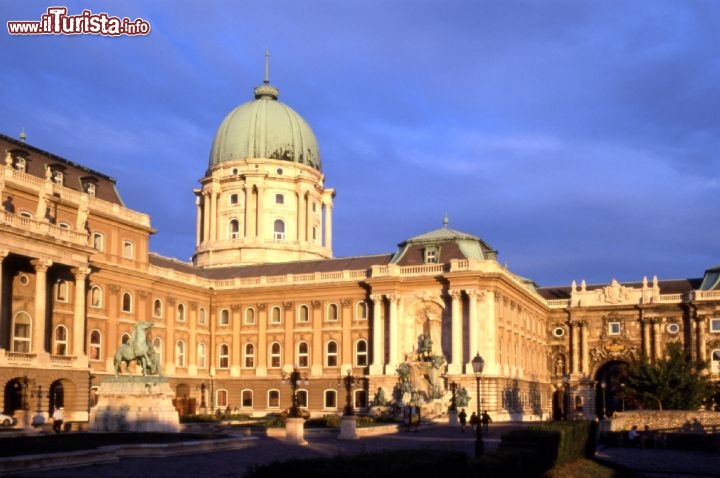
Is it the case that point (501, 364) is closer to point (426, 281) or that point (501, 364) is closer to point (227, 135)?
point (426, 281)

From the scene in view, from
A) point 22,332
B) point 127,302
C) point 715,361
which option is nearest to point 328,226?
point 127,302

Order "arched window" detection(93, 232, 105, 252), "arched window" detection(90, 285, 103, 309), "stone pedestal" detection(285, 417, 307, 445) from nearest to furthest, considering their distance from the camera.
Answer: "stone pedestal" detection(285, 417, 307, 445) → "arched window" detection(90, 285, 103, 309) → "arched window" detection(93, 232, 105, 252)

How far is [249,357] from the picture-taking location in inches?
3570

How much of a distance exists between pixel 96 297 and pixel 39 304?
12.4 m

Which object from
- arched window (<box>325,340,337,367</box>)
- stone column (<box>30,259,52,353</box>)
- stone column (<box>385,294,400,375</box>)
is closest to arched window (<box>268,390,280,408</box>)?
arched window (<box>325,340,337,367</box>)

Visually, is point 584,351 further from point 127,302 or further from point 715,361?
point 127,302

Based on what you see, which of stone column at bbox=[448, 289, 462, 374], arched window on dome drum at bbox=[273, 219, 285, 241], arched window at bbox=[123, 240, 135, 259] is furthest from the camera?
arched window on dome drum at bbox=[273, 219, 285, 241]

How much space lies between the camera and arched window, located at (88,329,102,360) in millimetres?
73438

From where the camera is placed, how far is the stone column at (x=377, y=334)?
83312 mm

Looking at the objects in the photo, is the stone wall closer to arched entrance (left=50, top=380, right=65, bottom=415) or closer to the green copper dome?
arched entrance (left=50, top=380, right=65, bottom=415)

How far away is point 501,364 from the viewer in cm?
8156

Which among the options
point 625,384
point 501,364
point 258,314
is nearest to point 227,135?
point 258,314

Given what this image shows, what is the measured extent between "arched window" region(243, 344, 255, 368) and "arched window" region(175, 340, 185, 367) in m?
6.48

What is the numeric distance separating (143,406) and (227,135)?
6859 cm
